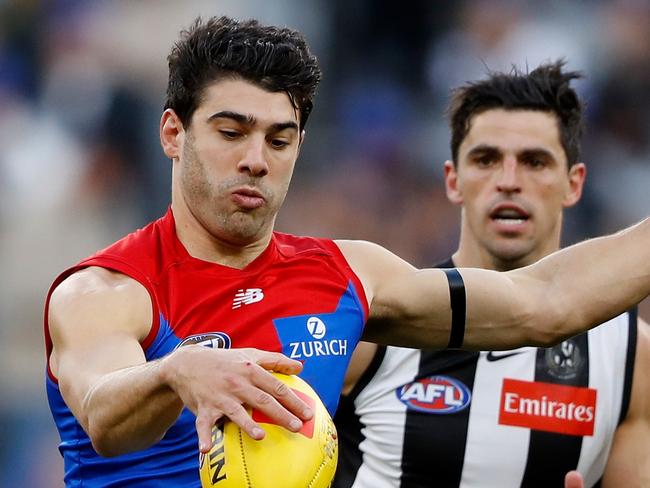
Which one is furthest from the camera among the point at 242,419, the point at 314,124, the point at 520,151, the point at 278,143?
the point at 314,124

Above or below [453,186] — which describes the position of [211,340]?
below

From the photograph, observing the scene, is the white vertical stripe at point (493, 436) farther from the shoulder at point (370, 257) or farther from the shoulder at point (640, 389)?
the shoulder at point (370, 257)

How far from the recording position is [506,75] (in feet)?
19.6

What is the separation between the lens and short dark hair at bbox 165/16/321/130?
3857mm

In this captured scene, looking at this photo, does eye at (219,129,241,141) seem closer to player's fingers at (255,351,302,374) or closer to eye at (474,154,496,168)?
player's fingers at (255,351,302,374)

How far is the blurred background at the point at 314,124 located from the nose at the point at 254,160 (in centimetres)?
447

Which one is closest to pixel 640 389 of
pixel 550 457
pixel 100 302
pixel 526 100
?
pixel 550 457

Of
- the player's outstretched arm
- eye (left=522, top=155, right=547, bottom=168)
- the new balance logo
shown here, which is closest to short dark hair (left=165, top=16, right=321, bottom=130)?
the new balance logo

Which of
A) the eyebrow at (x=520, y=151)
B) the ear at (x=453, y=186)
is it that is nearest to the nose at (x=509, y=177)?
the eyebrow at (x=520, y=151)

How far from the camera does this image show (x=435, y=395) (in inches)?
205

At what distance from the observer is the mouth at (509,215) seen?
5508mm

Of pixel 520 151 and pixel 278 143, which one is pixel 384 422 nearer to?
pixel 520 151

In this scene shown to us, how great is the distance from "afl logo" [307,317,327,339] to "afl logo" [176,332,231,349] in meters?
0.27

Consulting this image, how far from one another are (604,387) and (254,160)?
2.26 metres
